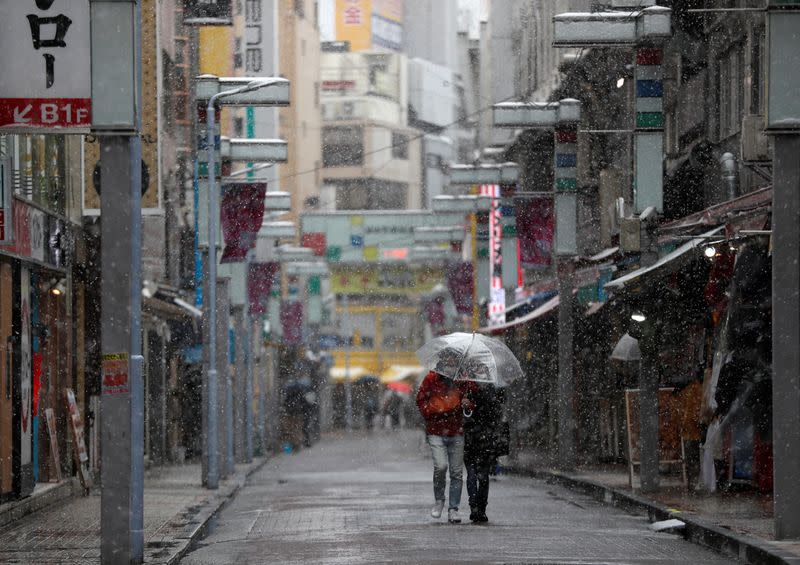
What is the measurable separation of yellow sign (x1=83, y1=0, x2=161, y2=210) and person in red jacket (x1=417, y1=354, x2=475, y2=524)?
1058 centimetres

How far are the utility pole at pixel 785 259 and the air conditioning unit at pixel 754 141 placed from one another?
5474 millimetres

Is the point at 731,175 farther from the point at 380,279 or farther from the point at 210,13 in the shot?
the point at 380,279

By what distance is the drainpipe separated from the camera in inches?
991

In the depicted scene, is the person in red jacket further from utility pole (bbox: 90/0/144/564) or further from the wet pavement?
utility pole (bbox: 90/0/144/564)

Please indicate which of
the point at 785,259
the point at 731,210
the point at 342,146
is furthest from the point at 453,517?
the point at 342,146

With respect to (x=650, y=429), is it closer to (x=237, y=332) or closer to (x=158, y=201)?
(x=158, y=201)

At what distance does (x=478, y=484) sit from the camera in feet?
59.5

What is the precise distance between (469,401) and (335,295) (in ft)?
259

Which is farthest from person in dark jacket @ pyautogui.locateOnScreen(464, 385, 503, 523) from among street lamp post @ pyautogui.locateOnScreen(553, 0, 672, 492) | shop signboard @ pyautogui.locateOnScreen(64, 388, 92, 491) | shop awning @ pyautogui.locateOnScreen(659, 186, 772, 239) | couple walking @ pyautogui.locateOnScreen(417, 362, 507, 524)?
shop signboard @ pyautogui.locateOnScreen(64, 388, 92, 491)

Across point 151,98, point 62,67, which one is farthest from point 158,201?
point 62,67

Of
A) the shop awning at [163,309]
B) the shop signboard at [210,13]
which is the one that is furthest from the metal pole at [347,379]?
the shop signboard at [210,13]

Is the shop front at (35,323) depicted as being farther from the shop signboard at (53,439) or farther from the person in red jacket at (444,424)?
the person in red jacket at (444,424)

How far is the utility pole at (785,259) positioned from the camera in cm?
1422

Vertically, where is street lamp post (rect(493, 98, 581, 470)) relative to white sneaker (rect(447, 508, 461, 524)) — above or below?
above
